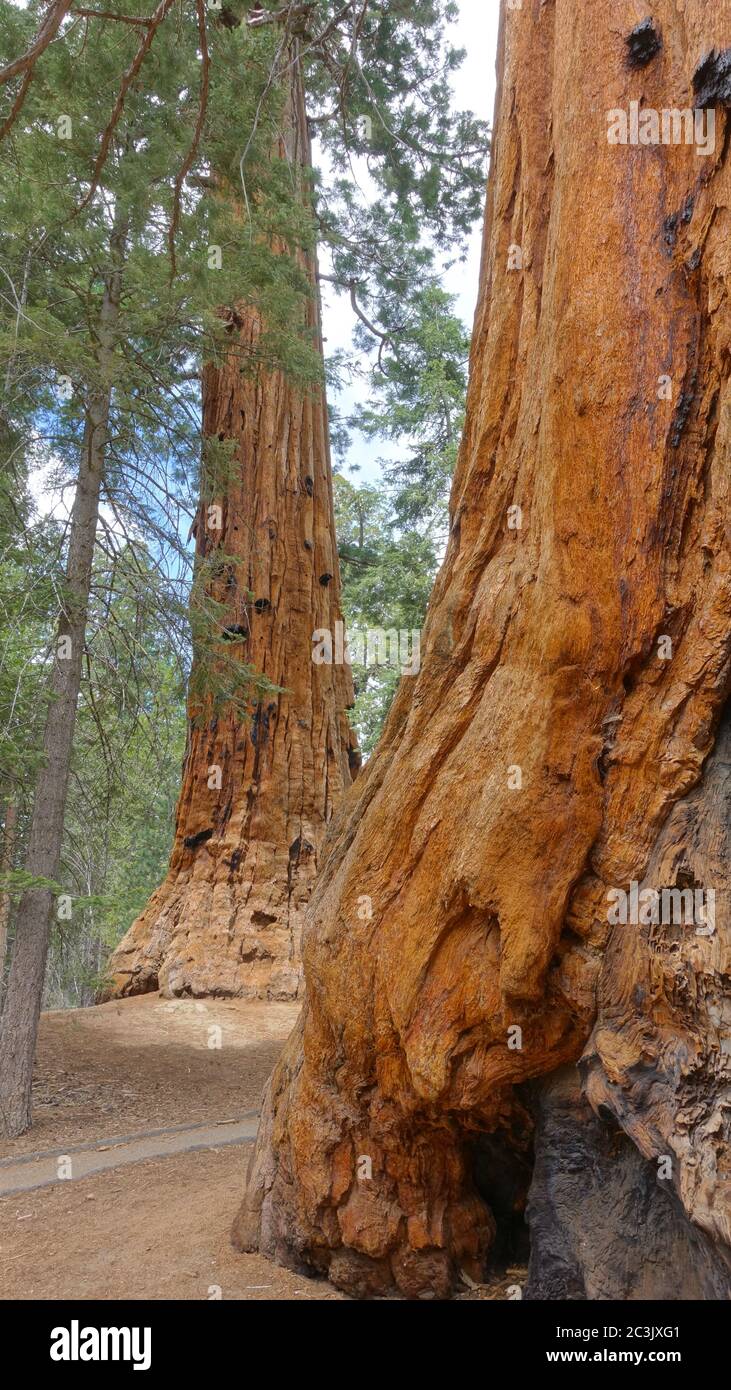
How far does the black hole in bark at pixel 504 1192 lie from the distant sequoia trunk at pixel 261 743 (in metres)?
6.02

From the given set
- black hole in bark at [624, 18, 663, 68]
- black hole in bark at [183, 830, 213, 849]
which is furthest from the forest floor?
black hole in bark at [624, 18, 663, 68]

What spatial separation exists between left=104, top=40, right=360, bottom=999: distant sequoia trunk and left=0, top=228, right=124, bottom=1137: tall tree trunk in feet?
7.51

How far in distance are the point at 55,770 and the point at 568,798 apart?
464 cm

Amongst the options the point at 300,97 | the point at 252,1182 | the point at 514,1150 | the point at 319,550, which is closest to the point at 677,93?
the point at 514,1150

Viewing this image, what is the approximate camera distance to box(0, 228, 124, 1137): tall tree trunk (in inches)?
252

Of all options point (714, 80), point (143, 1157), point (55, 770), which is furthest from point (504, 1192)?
point (55, 770)

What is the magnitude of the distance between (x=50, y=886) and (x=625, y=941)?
14.7 ft

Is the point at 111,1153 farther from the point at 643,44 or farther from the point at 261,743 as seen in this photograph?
the point at 643,44

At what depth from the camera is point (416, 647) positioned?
12.6 ft

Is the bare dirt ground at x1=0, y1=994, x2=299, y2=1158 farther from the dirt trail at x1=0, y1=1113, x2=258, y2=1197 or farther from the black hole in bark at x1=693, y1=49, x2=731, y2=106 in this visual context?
the black hole in bark at x1=693, y1=49, x2=731, y2=106

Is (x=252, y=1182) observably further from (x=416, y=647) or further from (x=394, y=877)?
(x=416, y=647)

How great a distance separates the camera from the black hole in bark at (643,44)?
10.4 ft

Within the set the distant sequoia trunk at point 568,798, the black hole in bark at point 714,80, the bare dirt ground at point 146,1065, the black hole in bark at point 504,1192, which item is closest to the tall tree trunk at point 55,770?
the bare dirt ground at point 146,1065

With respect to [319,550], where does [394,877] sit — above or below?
below
